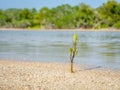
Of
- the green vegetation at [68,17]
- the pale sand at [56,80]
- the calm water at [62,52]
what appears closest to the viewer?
the pale sand at [56,80]

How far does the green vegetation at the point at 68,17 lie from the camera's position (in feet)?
349

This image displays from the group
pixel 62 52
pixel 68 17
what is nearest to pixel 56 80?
pixel 62 52

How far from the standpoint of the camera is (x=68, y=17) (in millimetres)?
111250

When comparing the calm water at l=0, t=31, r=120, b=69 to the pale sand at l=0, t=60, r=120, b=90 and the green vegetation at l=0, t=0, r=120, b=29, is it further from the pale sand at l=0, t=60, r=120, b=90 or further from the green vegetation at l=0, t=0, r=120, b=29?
the green vegetation at l=0, t=0, r=120, b=29

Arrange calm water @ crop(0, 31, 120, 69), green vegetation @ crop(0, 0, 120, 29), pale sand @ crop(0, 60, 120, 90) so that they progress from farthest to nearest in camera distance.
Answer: green vegetation @ crop(0, 0, 120, 29)
calm water @ crop(0, 31, 120, 69)
pale sand @ crop(0, 60, 120, 90)

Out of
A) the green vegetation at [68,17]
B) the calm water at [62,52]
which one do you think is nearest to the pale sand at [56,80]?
the calm water at [62,52]

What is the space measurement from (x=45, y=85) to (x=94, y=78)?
237 centimetres

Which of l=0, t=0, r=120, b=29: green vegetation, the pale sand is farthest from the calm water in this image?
l=0, t=0, r=120, b=29: green vegetation

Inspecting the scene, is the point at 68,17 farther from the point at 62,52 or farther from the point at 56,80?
the point at 56,80

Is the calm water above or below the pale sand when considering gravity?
below

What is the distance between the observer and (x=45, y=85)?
11383mm

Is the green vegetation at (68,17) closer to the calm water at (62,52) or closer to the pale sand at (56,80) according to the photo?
the calm water at (62,52)

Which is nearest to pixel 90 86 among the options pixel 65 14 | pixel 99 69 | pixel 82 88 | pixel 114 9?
pixel 82 88

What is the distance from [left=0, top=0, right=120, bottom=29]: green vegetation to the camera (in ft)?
349
